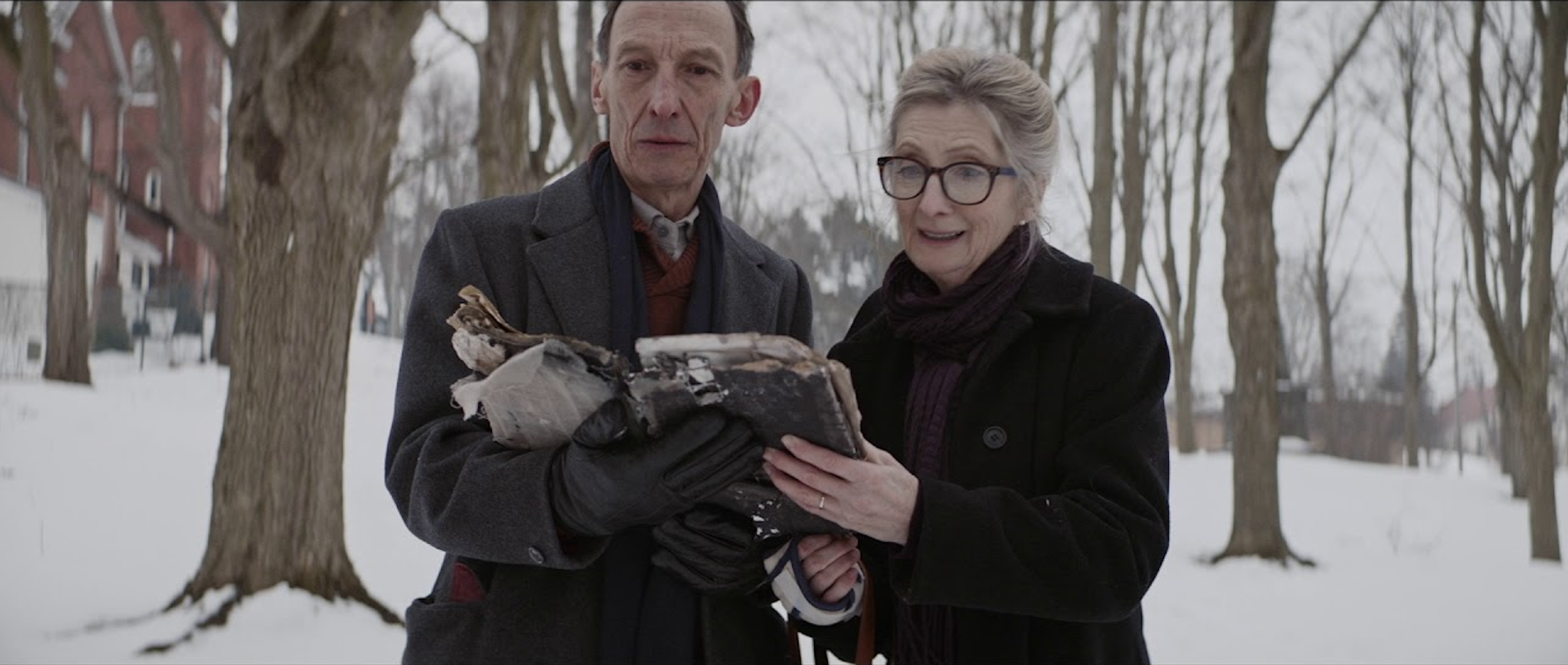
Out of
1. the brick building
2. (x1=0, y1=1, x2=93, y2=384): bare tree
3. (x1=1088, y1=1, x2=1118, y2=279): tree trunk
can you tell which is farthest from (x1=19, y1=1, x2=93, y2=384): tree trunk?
(x1=1088, y1=1, x2=1118, y2=279): tree trunk

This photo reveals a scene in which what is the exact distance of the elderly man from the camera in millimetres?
1694

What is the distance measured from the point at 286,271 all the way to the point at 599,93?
4.39 meters

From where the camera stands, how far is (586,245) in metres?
2.09

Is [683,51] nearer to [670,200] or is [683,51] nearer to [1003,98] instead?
[670,200]

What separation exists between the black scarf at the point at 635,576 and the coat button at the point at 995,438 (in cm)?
54

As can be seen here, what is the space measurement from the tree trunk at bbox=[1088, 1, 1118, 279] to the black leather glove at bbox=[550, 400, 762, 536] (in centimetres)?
1305

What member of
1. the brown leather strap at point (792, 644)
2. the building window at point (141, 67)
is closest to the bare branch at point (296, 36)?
the brown leather strap at point (792, 644)

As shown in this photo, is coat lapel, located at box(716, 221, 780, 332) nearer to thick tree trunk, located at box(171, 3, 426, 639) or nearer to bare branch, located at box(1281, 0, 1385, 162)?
→ thick tree trunk, located at box(171, 3, 426, 639)

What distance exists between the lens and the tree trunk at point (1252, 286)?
929 cm

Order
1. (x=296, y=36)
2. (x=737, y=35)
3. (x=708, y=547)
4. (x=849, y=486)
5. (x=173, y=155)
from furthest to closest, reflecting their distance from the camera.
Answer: (x=173, y=155) < (x=296, y=36) < (x=737, y=35) < (x=708, y=547) < (x=849, y=486)

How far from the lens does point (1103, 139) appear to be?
15.0 meters

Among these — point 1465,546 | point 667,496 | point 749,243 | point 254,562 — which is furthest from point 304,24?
point 1465,546

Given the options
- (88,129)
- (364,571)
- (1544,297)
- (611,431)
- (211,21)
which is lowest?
(364,571)

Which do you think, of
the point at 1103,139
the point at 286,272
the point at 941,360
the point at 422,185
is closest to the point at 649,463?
the point at 941,360
